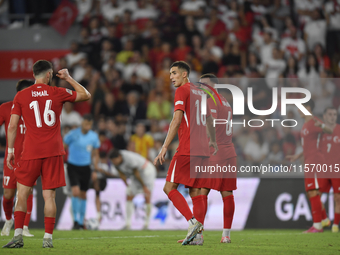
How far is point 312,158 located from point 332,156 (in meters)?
0.80

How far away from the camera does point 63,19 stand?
1638 cm

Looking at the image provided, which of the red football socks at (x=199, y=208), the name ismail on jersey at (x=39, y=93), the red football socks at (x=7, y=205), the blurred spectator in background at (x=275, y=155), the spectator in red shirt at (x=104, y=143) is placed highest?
the name ismail on jersey at (x=39, y=93)

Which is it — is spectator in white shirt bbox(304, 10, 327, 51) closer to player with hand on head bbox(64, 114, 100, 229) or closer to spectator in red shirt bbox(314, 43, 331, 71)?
spectator in red shirt bbox(314, 43, 331, 71)

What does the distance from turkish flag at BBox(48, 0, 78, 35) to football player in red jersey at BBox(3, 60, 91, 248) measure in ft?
35.9

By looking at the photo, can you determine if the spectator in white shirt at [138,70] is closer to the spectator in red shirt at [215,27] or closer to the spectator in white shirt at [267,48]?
the spectator in red shirt at [215,27]

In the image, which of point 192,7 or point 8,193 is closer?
point 8,193

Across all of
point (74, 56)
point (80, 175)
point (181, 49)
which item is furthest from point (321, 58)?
point (80, 175)

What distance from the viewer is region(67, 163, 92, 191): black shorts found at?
36.4 ft

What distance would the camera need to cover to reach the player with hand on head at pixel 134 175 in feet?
36.2

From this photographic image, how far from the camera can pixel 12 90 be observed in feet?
51.8

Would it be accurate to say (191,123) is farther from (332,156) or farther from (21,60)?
(21,60)

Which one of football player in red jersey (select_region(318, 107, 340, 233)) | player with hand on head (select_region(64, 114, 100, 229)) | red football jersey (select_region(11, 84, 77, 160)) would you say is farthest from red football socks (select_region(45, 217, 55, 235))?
football player in red jersey (select_region(318, 107, 340, 233))

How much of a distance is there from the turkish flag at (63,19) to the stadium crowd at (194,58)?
0.38 m

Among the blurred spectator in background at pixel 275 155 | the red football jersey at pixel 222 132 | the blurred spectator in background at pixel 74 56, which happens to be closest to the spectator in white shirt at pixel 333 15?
the blurred spectator in background at pixel 275 155
